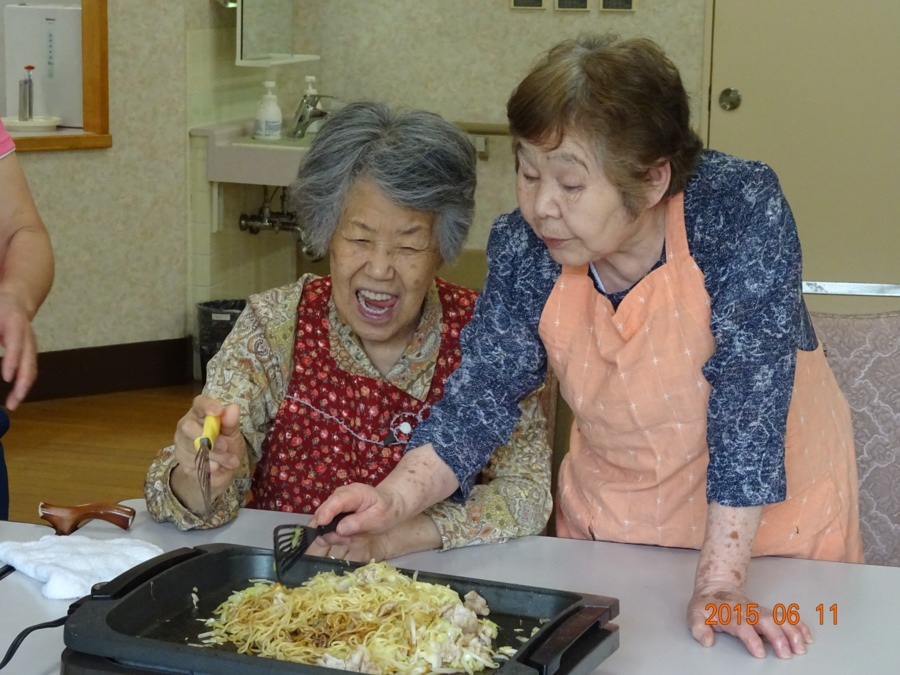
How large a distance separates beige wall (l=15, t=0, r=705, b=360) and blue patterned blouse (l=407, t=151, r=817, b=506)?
11.4ft

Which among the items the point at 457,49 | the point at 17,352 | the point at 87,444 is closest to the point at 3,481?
the point at 17,352

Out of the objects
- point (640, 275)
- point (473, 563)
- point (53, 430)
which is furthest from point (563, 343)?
point (53, 430)

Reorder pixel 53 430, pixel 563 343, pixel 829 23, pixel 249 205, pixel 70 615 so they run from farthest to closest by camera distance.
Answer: pixel 249 205
pixel 829 23
pixel 53 430
pixel 563 343
pixel 70 615

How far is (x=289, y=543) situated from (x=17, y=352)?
44 centimetres

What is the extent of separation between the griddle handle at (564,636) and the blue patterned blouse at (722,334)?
0.34 meters

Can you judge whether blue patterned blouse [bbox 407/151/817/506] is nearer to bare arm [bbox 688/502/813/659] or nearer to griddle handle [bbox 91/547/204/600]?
bare arm [bbox 688/502/813/659]

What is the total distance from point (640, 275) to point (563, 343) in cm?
15

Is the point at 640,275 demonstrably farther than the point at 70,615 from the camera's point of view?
Yes

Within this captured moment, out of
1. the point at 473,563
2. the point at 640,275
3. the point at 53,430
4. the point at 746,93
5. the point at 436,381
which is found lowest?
the point at 53,430

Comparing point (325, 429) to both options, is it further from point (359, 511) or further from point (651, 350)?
point (651, 350)

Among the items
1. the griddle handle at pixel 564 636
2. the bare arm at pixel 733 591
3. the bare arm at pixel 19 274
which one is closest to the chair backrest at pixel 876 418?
the bare arm at pixel 733 591

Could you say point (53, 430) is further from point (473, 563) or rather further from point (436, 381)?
point (473, 563)

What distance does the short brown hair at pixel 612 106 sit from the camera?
1526 mm

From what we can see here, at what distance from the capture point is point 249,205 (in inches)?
219
